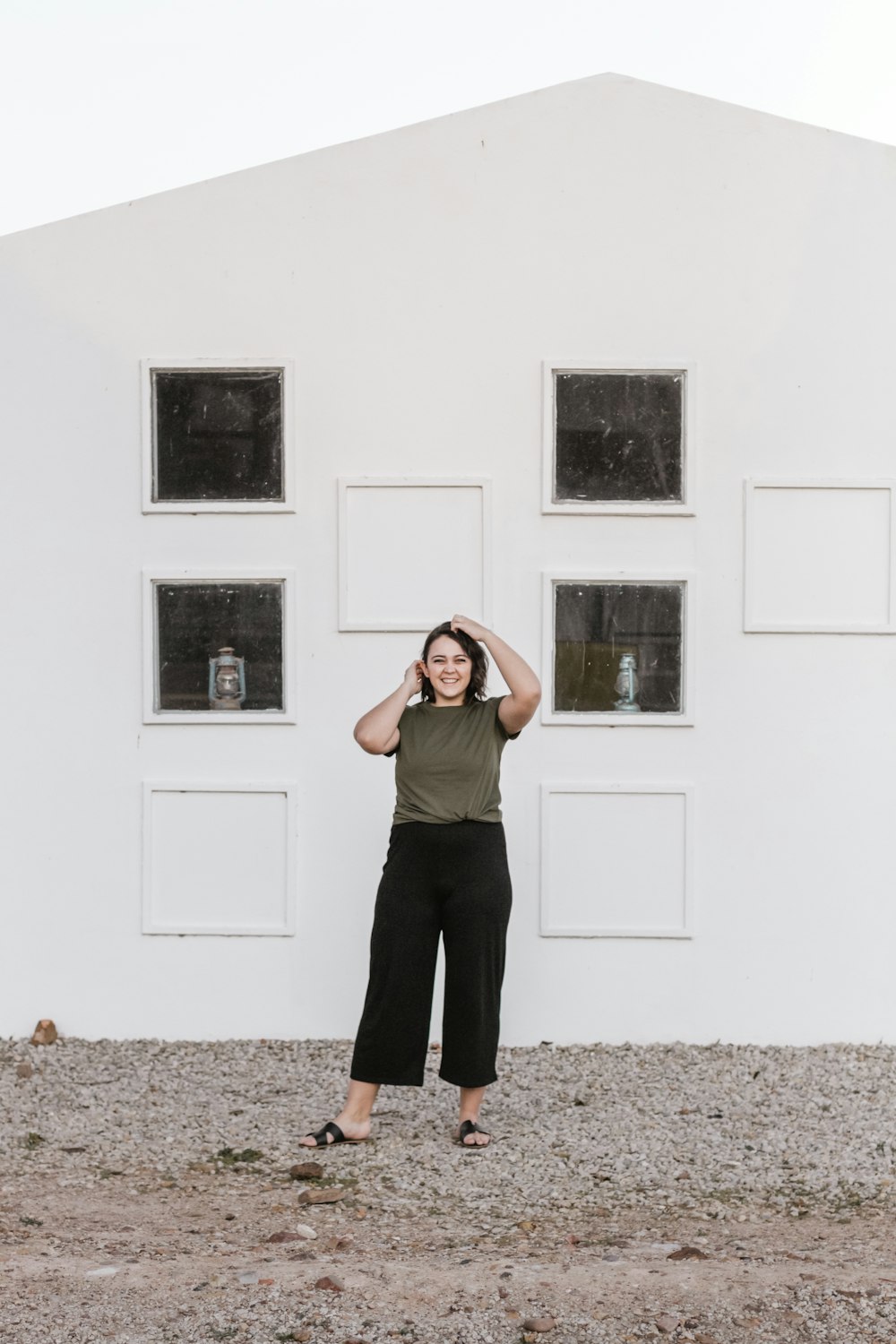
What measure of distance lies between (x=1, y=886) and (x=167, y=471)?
173 centimetres

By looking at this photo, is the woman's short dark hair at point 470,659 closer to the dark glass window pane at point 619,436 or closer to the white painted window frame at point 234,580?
the white painted window frame at point 234,580

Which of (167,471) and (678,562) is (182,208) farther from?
(678,562)

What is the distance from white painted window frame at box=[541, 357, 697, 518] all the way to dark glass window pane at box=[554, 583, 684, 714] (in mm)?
291

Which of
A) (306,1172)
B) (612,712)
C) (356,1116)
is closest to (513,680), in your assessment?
(612,712)

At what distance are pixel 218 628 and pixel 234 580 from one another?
0.20m

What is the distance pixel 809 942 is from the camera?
4.94 metres

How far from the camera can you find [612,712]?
4.98m

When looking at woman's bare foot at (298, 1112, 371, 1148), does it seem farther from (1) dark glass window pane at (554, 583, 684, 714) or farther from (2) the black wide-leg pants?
(1) dark glass window pane at (554, 583, 684, 714)

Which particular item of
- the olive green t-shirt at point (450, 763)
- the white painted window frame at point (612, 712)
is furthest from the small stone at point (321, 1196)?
the white painted window frame at point (612, 712)

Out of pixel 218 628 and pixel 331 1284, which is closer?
pixel 331 1284

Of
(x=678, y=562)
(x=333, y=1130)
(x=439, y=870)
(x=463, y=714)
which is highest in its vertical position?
(x=678, y=562)

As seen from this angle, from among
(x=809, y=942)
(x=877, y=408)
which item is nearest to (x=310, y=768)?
(x=809, y=942)

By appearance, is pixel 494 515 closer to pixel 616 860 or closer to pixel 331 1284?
pixel 616 860

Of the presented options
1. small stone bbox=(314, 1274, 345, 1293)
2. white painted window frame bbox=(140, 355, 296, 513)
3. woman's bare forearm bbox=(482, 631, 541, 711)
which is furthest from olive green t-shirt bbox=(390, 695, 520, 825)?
small stone bbox=(314, 1274, 345, 1293)
